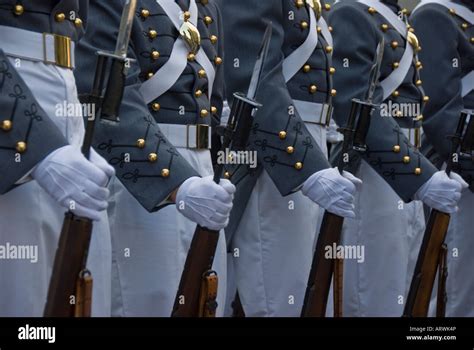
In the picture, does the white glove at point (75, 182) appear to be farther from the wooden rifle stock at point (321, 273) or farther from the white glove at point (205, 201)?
the wooden rifle stock at point (321, 273)

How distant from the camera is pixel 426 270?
193 inches

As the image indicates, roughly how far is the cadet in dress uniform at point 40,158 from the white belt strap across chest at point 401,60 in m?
2.16

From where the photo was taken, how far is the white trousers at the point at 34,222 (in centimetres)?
288

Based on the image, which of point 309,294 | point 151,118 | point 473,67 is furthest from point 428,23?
point 151,118

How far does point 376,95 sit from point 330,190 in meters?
0.87

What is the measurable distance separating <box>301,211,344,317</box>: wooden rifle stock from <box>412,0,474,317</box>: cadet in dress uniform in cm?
136

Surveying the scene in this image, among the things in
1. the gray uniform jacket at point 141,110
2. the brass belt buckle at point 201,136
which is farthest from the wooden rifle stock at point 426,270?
the gray uniform jacket at point 141,110

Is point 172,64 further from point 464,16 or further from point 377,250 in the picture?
point 464,16

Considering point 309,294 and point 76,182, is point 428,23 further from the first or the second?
point 76,182

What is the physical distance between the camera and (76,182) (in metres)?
2.75

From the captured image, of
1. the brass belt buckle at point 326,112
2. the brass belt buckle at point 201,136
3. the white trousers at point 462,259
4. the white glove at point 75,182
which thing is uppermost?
the white glove at point 75,182

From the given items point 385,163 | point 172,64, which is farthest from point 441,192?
point 172,64

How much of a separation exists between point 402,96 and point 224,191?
1.91 metres

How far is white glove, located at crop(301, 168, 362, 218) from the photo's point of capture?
13.9ft
